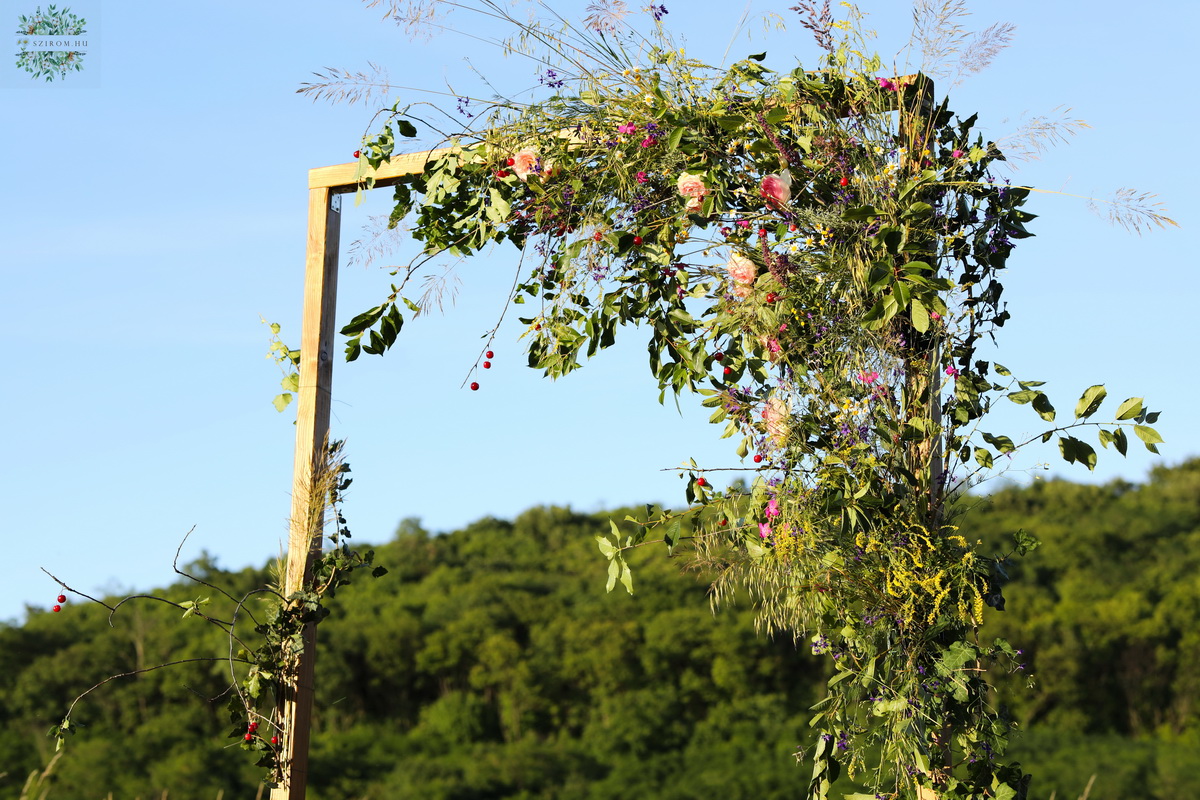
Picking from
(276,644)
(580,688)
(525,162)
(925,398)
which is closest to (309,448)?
(276,644)

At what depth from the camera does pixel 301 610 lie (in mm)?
2879

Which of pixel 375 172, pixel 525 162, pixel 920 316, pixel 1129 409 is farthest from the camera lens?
pixel 375 172

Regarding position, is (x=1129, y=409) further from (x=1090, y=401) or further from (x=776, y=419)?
Answer: (x=776, y=419)

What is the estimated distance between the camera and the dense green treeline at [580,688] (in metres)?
17.2

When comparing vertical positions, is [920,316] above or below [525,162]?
below

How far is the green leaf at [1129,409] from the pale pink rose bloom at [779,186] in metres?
0.88

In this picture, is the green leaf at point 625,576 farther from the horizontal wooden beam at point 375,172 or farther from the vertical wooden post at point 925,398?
the horizontal wooden beam at point 375,172

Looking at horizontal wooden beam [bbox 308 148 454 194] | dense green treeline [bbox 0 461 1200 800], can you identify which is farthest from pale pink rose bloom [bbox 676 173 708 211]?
dense green treeline [bbox 0 461 1200 800]

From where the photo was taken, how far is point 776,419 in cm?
244

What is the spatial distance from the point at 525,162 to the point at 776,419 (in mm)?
942

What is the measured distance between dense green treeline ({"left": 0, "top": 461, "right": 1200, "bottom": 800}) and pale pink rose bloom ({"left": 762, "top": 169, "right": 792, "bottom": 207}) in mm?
15231

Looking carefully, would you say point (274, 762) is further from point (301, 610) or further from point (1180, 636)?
point (1180, 636)

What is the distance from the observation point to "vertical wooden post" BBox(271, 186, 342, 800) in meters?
2.88

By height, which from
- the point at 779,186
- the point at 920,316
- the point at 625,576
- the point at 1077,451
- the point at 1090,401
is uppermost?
the point at 779,186
